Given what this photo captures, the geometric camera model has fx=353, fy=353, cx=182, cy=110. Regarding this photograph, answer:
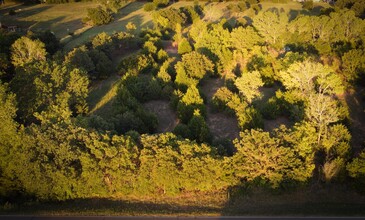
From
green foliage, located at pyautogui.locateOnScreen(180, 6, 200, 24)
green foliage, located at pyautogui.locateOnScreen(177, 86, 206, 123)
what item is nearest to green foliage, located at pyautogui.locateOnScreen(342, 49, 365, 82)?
green foliage, located at pyautogui.locateOnScreen(177, 86, 206, 123)

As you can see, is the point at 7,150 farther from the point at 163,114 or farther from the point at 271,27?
the point at 271,27

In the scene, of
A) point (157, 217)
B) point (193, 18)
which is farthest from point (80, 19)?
point (157, 217)

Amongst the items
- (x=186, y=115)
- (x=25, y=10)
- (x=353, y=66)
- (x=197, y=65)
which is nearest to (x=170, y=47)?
(x=197, y=65)

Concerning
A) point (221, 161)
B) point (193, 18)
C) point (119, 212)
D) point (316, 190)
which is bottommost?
point (316, 190)

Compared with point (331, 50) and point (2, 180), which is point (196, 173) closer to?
point (2, 180)

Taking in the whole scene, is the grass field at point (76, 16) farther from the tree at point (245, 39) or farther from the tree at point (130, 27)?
the tree at point (245, 39)

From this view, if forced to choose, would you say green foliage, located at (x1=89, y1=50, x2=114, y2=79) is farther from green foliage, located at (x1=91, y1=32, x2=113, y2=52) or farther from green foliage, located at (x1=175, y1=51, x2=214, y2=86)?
green foliage, located at (x1=175, y1=51, x2=214, y2=86)
